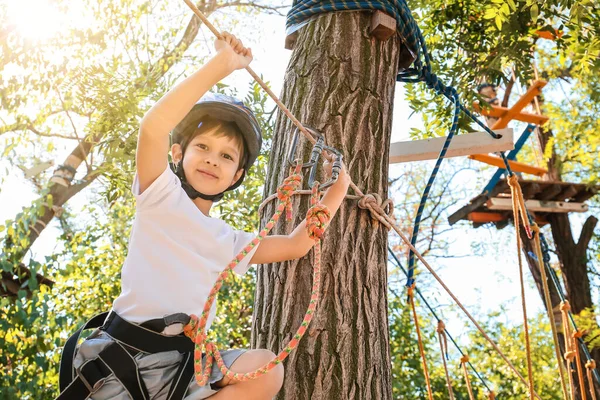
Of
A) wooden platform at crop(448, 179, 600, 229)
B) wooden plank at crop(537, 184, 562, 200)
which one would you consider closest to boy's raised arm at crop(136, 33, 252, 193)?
wooden platform at crop(448, 179, 600, 229)

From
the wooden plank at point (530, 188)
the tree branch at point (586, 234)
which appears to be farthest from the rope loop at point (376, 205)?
the tree branch at point (586, 234)

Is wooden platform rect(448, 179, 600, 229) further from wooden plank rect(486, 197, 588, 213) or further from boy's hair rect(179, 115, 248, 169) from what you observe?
boy's hair rect(179, 115, 248, 169)

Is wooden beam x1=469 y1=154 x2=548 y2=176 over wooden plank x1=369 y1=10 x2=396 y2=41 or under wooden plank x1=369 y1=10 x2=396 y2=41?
over

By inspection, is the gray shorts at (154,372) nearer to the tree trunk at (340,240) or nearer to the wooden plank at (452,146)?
the tree trunk at (340,240)

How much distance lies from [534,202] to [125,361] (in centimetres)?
637

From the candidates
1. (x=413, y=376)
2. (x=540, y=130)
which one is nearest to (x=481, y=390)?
(x=413, y=376)

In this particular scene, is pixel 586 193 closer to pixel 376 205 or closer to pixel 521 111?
pixel 521 111

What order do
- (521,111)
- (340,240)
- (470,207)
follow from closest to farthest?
(340,240), (521,111), (470,207)

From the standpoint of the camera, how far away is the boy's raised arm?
1.43 metres

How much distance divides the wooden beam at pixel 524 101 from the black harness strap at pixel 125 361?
5.24 m

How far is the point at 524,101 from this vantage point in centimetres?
Answer: 596

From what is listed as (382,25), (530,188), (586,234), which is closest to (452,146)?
(382,25)

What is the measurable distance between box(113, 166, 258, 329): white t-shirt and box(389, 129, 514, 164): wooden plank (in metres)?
1.14

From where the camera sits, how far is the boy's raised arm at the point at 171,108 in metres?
1.43
